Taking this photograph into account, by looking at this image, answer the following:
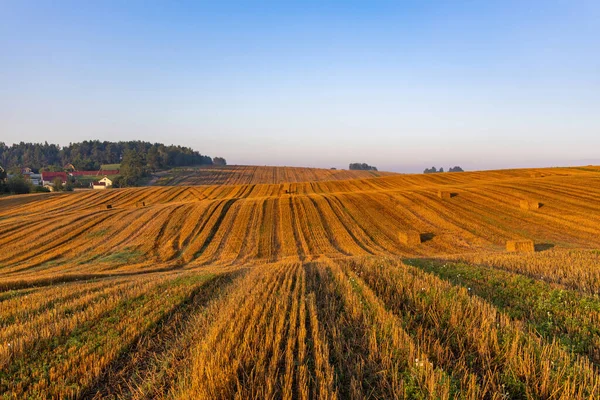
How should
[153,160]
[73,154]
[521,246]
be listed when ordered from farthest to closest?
[73,154] → [153,160] → [521,246]

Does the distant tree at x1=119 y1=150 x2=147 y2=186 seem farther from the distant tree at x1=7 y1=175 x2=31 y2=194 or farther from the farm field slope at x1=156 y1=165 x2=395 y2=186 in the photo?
the distant tree at x1=7 y1=175 x2=31 y2=194

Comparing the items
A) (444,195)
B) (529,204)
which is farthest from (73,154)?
(529,204)

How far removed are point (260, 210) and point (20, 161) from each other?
223 meters

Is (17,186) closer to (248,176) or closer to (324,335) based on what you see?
(248,176)

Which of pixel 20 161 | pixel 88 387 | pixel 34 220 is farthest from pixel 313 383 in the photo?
pixel 20 161

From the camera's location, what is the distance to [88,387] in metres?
4.66

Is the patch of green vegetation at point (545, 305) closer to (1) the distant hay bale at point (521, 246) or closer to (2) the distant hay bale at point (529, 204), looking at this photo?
(1) the distant hay bale at point (521, 246)

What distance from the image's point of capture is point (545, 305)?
6.43 metres

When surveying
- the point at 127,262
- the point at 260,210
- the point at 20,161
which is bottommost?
the point at 127,262

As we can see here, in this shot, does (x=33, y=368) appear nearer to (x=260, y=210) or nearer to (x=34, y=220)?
(x=260, y=210)

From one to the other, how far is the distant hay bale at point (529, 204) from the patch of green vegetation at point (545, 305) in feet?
98.0

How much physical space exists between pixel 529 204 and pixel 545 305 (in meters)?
33.3

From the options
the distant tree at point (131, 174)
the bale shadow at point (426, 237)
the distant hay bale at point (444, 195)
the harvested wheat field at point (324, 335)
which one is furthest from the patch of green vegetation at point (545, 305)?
the distant tree at point (131, 174)

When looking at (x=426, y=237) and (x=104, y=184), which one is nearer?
(x=426, y=237)
